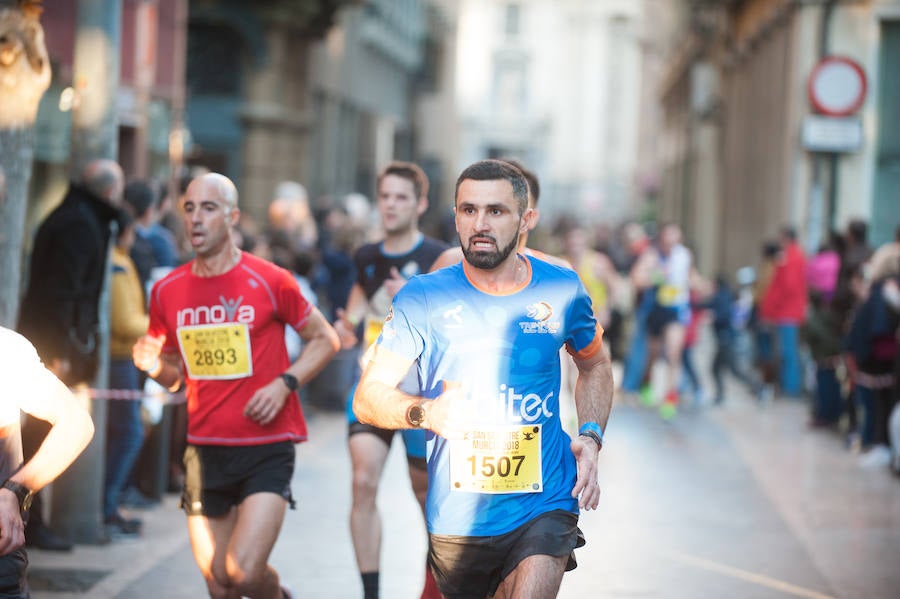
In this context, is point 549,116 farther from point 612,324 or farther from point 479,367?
point 479,367

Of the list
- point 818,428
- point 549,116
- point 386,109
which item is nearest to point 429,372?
point 818,428

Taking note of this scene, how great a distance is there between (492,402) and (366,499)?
254 cm

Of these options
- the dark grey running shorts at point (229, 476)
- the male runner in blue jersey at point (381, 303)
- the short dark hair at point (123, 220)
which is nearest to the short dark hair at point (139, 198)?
the short dark hair at point (123, 220)

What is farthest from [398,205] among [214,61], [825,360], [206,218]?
[214,61]

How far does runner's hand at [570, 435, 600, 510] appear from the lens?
5.05 metres

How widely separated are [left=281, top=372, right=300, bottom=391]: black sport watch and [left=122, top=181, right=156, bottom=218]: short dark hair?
413 centimetres

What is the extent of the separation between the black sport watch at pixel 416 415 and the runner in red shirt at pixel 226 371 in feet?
5.94

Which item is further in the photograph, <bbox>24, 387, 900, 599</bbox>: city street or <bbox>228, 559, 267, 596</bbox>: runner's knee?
<bbox>24, 387, 900, 599</bbox>: city street

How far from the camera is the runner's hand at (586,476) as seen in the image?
505cm

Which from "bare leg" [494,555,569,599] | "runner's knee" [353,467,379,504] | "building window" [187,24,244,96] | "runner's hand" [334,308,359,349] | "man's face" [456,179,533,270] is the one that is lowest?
"runner's knee" [353,467,379,504]

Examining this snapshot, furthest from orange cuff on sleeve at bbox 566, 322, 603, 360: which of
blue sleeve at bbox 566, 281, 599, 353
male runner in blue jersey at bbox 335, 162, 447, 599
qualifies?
male runner in blue jersey at bbox 335, 162, 447, 599

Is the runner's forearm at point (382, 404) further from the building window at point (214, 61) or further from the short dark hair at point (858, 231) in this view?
the building window at point (214, 61)

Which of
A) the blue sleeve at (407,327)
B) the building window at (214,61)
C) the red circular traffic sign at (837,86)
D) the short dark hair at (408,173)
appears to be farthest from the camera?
the building window at (214,61)

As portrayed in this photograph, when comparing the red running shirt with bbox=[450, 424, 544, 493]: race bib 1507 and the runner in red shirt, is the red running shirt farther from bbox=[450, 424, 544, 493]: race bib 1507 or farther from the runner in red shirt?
bbox=[450, 424, 544, 493]: race bib 1507
